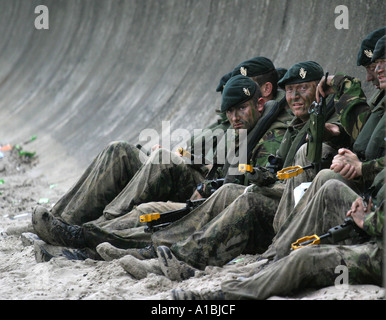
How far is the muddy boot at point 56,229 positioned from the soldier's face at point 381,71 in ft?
7.45

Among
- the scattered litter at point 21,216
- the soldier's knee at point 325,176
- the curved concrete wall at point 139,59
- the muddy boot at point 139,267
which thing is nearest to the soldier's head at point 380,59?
the soldier's knee at point 325,176

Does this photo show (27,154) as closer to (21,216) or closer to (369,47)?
(21,216)

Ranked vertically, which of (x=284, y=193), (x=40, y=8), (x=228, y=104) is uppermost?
(x=40, y=8)

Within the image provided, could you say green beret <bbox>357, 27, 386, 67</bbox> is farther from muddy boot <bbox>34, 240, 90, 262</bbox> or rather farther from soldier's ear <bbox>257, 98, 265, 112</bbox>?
muddy boot <bbox>34, 240, 90, 262</bbox>

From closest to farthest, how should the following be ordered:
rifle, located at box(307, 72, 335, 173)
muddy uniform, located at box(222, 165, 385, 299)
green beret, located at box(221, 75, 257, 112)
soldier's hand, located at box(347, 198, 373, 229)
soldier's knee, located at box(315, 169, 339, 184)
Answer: muddy uniform, located at box(222, 165, 385, 299) < soldier's hand, located at box(347, 198, 373, 229) < soldier's knee, located at box(315, 169, 339, 184) < rifle, located at box(307, 72, 335, 173) < green beret, located at box(221, 75, 257, 112)

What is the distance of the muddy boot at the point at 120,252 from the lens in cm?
516

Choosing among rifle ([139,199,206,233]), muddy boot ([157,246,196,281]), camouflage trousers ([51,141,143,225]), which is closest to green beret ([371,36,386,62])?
rifle ([139,199,206,233])

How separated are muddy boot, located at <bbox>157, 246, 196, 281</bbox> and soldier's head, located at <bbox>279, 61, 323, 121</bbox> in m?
1.48

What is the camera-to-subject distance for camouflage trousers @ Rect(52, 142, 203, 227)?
Answer: 5859 mm

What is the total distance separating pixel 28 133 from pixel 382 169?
927 cm

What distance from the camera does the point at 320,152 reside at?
15.8ft

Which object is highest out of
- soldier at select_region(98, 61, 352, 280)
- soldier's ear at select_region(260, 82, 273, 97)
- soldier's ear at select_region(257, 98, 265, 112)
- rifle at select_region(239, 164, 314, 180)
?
soldier's ear at select_region(260, 82, 273, 97)
